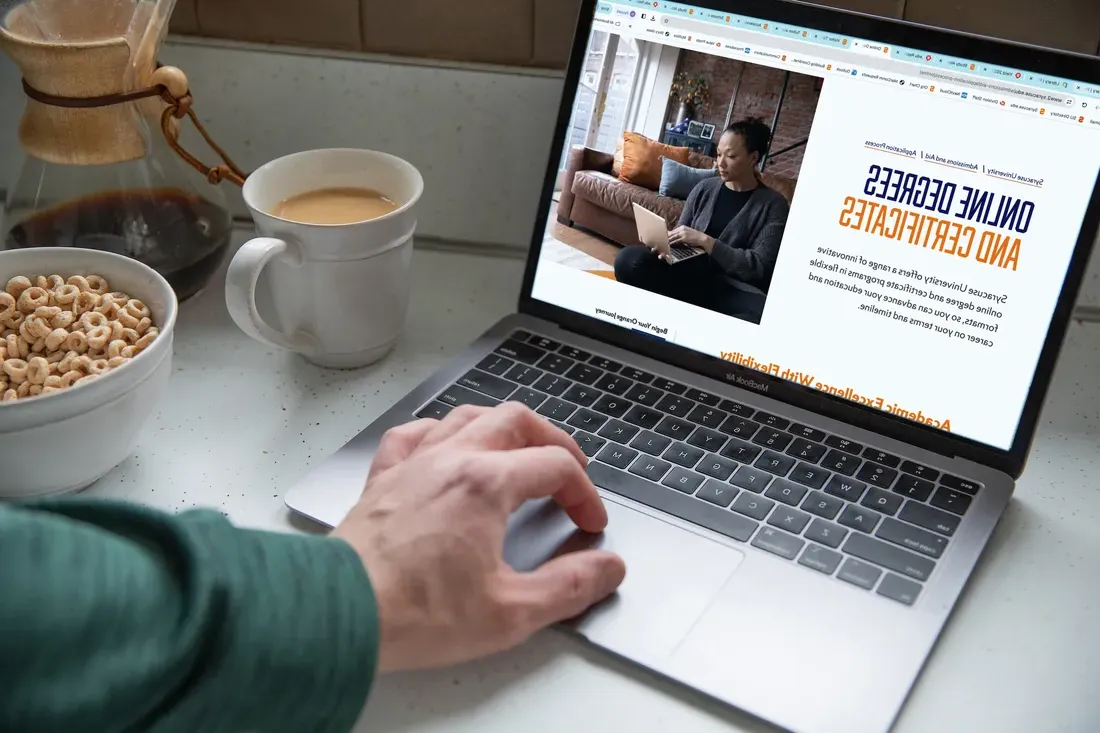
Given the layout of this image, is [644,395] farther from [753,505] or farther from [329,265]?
[329,265]

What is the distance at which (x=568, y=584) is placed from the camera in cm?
54

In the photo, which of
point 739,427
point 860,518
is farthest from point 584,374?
point 860,518

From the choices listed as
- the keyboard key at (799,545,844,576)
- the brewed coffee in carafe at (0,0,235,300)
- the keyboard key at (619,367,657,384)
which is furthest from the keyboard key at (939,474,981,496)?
the brewed coffee in carafe at (0,0,235,300)

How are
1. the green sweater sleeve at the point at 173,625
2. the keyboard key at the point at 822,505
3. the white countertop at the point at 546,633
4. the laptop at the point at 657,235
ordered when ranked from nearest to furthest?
the green sweater sleeve at the point at 173,625
the white countertop at the point at 546,633
the keyboard key at the point at 822,505
the laptop at the point at 657,235

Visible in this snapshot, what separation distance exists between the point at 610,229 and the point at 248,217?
40cm

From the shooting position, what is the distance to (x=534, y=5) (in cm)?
84

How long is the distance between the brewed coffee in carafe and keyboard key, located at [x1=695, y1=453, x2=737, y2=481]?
444 millimetres

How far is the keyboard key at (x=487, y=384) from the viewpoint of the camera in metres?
0.73

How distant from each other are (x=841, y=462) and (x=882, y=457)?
3cm

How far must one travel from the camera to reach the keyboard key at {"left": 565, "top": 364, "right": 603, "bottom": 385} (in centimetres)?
74

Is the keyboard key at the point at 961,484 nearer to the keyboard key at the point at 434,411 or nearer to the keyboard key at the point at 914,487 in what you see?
the keyboard key at the point at 914,487

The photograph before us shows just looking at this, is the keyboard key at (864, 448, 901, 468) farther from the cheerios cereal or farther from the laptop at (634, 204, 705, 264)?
the cheerios cereal

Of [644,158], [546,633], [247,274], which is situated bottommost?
[546,633]

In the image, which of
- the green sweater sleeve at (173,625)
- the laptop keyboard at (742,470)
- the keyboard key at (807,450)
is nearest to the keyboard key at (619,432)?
the laptop keyboard at (742,470)
